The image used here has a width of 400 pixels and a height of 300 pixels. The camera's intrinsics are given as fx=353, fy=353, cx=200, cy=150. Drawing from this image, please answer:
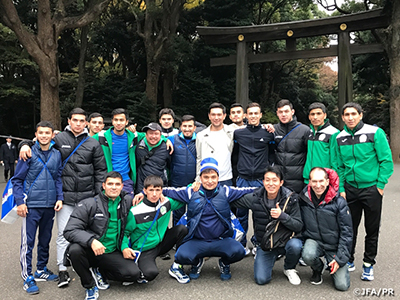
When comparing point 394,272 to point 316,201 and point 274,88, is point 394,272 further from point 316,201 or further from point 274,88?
point 274,88

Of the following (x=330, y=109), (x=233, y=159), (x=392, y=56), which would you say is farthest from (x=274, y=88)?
(x=233, y=159)

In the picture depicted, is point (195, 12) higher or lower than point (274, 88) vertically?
higher

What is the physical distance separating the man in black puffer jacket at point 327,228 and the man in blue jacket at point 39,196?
2.79 meters

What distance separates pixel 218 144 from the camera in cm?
483

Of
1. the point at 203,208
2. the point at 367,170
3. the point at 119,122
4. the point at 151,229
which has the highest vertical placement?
the point at 119,122

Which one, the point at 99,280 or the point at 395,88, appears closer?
the point at 99,280

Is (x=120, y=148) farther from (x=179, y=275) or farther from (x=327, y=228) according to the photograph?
(x=327, y=228)

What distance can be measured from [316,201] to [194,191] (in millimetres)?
1365

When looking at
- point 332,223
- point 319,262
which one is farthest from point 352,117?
point 319,262

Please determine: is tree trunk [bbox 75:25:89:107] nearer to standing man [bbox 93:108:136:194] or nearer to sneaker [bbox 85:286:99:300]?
standing man [bbox 93:108:136:194]

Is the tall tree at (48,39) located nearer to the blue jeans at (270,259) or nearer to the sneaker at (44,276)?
the sneaker at (44,276)

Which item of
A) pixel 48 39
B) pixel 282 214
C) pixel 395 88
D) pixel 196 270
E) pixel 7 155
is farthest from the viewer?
pixel 395 88

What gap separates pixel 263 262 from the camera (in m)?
3.90

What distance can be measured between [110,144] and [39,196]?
115 centimetres
